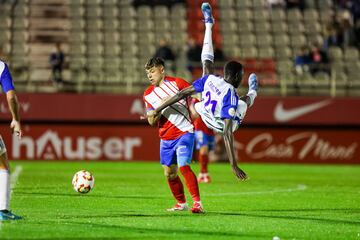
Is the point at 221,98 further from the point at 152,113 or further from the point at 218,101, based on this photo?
the point at 152,113

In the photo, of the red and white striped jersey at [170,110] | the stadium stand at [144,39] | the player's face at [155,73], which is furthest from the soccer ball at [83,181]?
the stadium stand at [144,39]

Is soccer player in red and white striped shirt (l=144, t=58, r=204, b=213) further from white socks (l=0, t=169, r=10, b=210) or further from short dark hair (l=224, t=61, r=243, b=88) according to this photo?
white socks (l=0, t=169, r=10, b=210)

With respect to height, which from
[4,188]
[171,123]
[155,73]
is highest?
[155,73]

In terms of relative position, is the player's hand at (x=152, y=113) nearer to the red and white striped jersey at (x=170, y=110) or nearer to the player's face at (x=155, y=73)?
the red and white striped jersey at (x=170, y=110)

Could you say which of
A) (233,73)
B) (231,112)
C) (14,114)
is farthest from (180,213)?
(14,114)

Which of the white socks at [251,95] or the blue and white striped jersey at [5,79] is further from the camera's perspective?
the white socks at [251,95]

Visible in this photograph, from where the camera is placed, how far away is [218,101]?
38.9 ft

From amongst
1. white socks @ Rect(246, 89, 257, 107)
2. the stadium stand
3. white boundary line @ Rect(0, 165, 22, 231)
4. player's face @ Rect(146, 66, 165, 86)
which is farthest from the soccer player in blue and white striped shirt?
the stadium stand

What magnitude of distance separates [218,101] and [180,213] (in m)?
1.75

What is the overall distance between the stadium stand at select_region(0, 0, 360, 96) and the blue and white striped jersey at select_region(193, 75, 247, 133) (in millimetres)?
18480

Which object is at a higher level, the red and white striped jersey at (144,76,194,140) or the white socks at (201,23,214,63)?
the white socks at (201,23,214,63)

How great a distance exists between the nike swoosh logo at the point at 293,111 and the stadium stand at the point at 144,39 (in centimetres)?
72

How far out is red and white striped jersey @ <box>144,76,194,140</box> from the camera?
12.5m

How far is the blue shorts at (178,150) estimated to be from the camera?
40.6 ft
